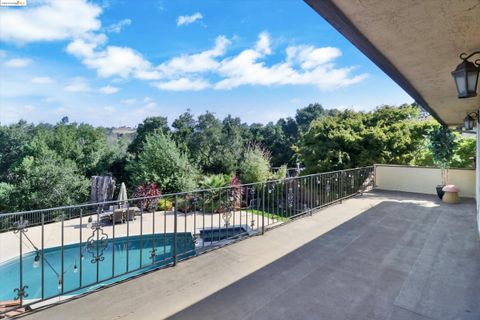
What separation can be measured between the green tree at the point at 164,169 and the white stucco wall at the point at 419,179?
308 inches

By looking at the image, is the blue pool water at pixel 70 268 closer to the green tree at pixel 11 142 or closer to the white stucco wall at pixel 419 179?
the white stucco wall at pixel 419 179

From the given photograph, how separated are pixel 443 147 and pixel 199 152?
488 inches

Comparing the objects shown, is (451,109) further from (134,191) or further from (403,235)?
(134,191)

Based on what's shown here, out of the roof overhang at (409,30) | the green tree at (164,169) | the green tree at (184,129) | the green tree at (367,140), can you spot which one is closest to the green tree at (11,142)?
the green tree at (184,129)

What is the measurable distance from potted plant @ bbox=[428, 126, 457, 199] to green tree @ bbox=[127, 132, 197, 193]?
918 centimetres

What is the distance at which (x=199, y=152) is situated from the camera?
54.7 ft

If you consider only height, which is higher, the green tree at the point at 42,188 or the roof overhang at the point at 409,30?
the roof overhang at the point at 409,30

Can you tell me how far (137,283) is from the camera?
8.48 feet

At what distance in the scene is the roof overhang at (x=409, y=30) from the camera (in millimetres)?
1646

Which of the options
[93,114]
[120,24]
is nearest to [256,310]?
[120,24]

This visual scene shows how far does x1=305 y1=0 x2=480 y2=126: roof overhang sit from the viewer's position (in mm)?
1646

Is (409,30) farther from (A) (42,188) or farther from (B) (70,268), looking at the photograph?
(A) (42,188)

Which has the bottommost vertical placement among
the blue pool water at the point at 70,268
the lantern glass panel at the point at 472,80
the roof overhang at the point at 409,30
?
the blue pool water at the point at 70,268

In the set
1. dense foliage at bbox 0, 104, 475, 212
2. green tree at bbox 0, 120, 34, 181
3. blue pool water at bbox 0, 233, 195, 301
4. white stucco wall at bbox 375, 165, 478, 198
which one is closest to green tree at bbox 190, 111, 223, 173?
dense foliage at bbox 0, 104, 475, 212
